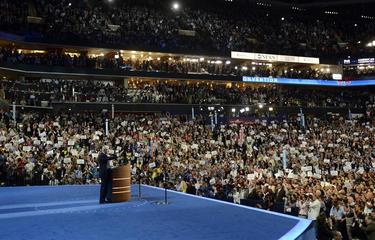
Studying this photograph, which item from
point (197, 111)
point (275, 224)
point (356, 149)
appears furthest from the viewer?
point (197, 111)

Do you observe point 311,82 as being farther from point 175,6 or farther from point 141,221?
point 141,221

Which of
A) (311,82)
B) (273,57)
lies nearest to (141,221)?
(273,57)

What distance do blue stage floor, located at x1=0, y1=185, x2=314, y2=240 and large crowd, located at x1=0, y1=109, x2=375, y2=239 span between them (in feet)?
5.43

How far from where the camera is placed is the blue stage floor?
814cm

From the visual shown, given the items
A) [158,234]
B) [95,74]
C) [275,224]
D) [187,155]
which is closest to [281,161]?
[187,155]

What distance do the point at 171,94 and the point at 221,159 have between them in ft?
46.3

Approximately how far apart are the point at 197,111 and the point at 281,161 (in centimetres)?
1492

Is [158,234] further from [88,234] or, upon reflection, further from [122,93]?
[122,93]

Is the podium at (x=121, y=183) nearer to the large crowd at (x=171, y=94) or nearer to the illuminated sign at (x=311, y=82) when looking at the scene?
the large crowd at (x=171, y=94)

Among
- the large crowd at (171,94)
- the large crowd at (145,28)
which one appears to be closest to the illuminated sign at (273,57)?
the large crowd at (145,28)

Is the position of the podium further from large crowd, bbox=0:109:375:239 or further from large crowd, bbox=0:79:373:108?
large crowd, bbox=0:79:373:108

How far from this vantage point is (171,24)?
4288 cm

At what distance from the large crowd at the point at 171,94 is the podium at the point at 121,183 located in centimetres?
1766

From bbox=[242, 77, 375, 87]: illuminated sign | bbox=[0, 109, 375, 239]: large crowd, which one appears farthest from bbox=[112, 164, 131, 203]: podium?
bbox=[242, 77, 375, 87]: illuminated sign
